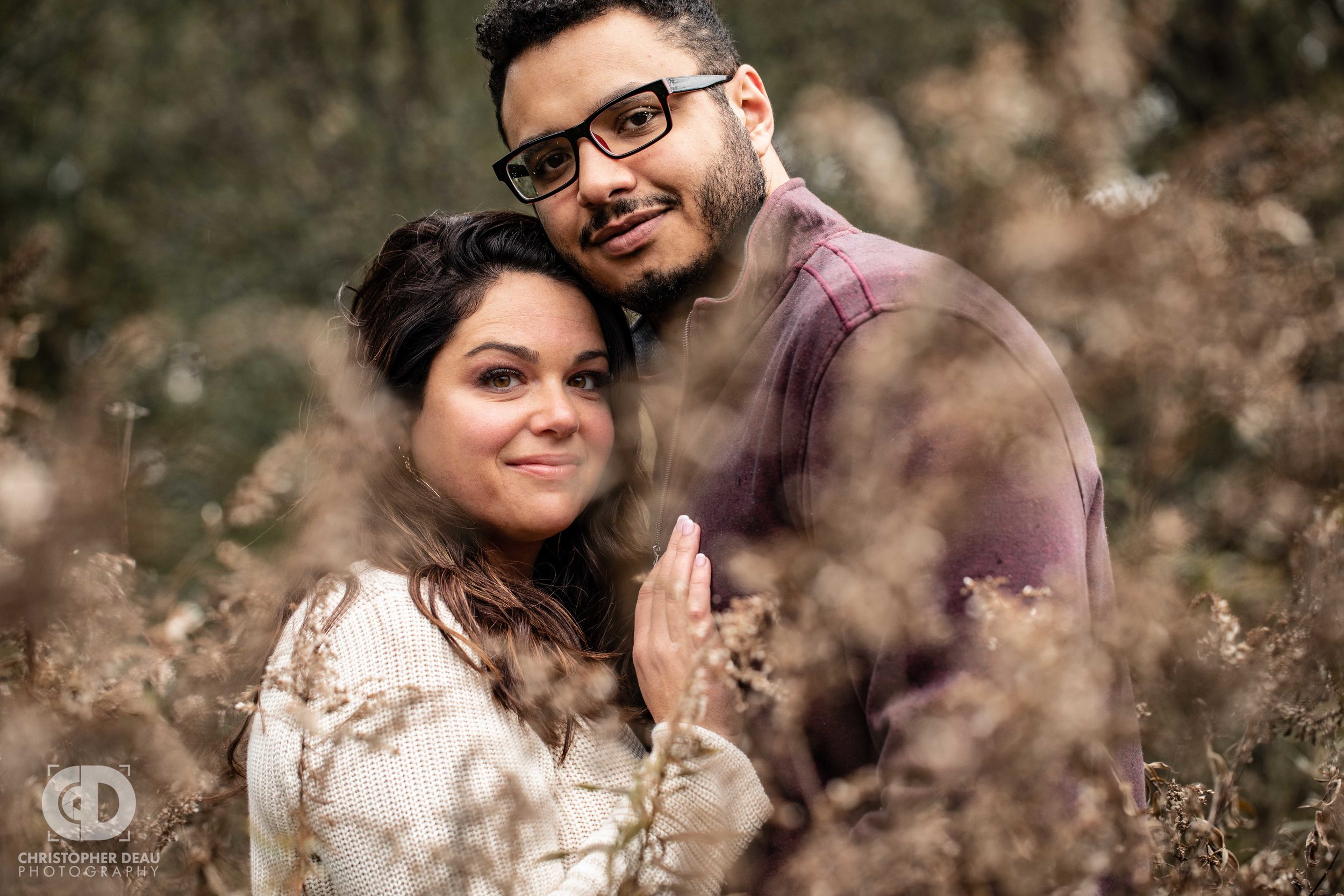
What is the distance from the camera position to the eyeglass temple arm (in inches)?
78.5

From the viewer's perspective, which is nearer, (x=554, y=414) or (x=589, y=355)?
(x=554, y=414)

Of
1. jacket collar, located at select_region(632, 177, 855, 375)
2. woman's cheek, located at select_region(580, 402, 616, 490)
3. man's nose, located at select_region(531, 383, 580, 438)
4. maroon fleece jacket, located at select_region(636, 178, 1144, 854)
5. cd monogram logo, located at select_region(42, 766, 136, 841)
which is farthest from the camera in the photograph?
woman's cheek, located at select_region(580, 402, 616, 490)

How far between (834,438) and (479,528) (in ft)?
3.23

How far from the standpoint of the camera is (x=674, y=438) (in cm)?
202

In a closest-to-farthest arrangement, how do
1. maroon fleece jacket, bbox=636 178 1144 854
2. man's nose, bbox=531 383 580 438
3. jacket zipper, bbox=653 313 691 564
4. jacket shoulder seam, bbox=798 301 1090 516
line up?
jacket shoulder seam, bbox=798 301 1090 516 → maroon fleece jacket, bbox=636 178 1144 854 → jacket zipper, bbox=653 313 691 564 → man's nose, bbox=531 383 580 438

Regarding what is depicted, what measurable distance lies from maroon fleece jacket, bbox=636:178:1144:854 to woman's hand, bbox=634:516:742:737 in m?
0.04

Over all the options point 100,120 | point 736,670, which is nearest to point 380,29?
point 100,120

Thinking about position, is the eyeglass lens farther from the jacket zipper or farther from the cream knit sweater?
the cream knit sweater

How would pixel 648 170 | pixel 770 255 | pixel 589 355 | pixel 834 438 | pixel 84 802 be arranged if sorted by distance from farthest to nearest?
pixel 589 355 < pixel 648 170 < pixel 770 255 < pixel 84 802 < pixel 834 438

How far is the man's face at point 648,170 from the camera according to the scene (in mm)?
2004

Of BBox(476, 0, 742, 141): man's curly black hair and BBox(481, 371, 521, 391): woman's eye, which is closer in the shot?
BBox(476, 0, 742, 141): man's curly black hair

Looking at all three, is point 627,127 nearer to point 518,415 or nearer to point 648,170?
point 648,170

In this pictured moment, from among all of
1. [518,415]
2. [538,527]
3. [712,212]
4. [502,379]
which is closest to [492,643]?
[538,527]

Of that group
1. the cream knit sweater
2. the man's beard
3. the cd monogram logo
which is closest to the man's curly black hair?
the man's beard
